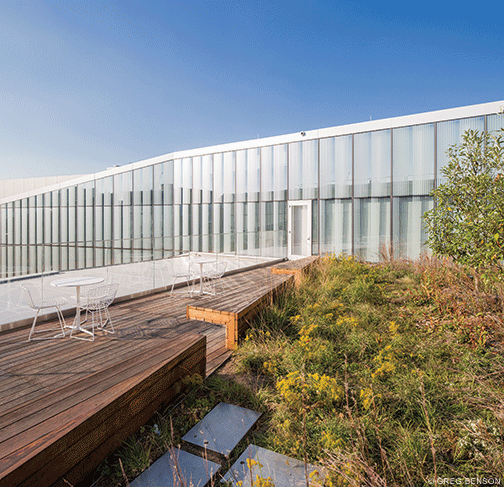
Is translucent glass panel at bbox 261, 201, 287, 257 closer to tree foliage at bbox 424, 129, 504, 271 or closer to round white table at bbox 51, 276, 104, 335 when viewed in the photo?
round white table at bbox 51, 276, 104, 335

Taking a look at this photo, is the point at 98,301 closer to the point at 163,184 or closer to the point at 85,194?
the point at 163,184

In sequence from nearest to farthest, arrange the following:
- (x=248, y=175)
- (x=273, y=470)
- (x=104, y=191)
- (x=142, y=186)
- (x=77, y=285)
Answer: (x=273, y=470) < (x=77, y=285) < (x=248, y=175) < (x=142, y=186) < (x=104, y=191)

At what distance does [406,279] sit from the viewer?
7.30m

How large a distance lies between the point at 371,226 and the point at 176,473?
10607mm

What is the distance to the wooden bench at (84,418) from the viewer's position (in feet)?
5.83

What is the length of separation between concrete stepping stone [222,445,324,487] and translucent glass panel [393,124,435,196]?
10.1 m

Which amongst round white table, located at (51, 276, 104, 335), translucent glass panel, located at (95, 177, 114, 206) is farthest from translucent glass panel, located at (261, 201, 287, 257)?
translucent glass panel, located at (95, 177, 114, 206)

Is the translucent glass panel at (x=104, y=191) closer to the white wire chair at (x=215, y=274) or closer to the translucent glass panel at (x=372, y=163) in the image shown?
the white wire chair at (x=215, y=274)

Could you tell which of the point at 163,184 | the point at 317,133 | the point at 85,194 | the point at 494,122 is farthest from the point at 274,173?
the point at 85,194

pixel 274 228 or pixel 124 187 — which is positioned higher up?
pixel 124 187

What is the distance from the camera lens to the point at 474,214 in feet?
12.6

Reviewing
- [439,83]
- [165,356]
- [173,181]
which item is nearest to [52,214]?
[173,181]

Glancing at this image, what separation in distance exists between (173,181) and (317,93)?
27.3 feet

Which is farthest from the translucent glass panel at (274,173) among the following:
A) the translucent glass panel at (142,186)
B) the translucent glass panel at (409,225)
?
the translucent glass panel at (142,186)
